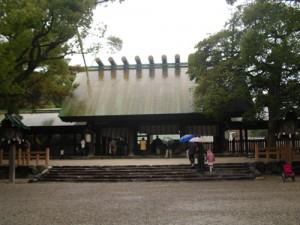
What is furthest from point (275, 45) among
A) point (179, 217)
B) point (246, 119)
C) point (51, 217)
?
point (51, 217)

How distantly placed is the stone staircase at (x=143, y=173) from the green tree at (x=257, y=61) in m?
2.89

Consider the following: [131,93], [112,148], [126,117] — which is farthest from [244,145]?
[112,148]

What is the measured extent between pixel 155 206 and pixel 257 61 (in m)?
10.0

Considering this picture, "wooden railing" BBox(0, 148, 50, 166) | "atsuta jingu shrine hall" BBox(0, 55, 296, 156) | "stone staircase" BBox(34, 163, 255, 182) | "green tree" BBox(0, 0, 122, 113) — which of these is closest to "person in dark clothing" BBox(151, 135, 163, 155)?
"atsuta jingu shrine hall" BBox(0, 55, 296, 156)

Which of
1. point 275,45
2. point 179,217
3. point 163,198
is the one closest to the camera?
point 179,217

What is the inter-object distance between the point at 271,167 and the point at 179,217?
34.1 ft

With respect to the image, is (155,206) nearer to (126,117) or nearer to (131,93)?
(126,117)

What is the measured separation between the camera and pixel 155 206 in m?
8.48

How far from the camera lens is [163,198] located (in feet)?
32.1

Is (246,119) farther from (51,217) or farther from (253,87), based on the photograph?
(51,217)

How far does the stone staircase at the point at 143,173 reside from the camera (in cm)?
1503

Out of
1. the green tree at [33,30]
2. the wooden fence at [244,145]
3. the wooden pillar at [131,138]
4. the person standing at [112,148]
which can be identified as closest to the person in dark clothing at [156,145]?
the wooden pillar at [131,138]

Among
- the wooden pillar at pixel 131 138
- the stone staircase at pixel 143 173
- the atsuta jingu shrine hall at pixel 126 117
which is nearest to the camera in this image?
the stone staircase at pixel 143 173

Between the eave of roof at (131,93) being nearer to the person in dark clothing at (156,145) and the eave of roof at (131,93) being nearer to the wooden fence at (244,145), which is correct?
the person in dark clothing at (156,145)
